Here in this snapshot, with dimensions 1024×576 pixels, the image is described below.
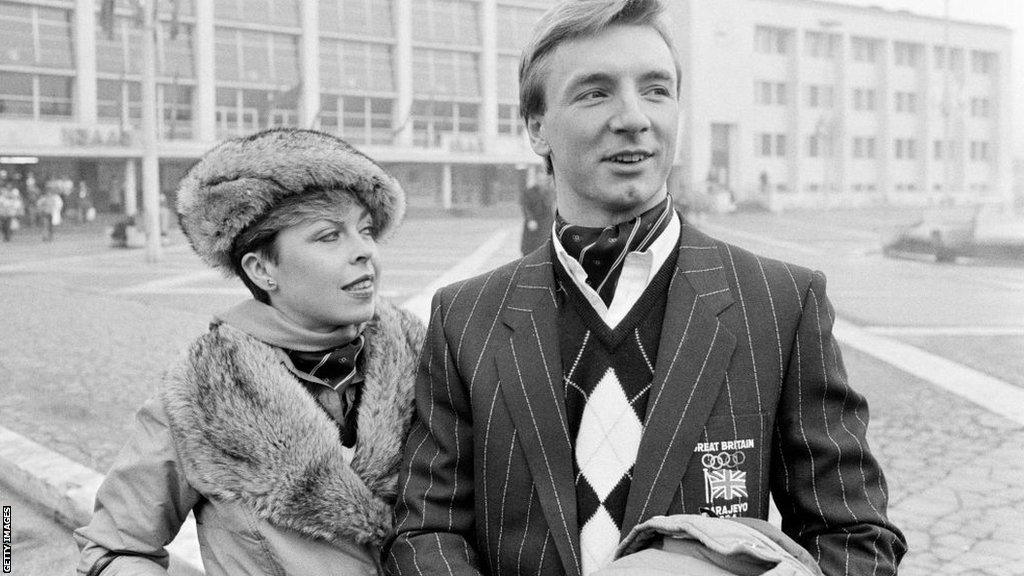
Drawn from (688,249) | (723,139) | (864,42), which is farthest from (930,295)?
(864,42)

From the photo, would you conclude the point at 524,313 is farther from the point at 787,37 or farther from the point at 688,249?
the point at 787,37

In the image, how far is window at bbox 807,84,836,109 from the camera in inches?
2478

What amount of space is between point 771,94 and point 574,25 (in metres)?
63.5

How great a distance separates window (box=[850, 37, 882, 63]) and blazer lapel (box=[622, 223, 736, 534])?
67.5 metres

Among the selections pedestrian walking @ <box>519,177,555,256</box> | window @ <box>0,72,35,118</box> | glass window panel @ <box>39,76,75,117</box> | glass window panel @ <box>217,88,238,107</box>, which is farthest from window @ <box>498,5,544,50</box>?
pedestrian walking @ <box>519,177,555,256</box>

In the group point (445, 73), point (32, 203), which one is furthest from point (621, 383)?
point (445, 73)

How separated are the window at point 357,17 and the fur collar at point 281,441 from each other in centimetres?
4662

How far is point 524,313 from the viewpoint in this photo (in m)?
1.87

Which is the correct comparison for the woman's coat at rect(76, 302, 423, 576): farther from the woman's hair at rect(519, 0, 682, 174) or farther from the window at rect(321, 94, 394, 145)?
the window at rect(321, 94, 394, 145)

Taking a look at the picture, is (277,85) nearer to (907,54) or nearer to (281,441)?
(907,54)

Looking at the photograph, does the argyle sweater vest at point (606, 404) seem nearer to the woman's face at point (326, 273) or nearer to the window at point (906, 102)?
the woman's face at point (326, 273)

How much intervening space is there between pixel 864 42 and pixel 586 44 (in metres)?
69.0

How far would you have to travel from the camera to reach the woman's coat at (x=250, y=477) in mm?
1987

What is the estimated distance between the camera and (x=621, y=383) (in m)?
1.75
